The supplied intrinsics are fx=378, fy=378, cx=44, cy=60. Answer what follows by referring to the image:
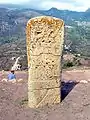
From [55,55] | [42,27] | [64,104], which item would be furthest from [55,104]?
[42,27]

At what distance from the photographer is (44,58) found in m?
13.3

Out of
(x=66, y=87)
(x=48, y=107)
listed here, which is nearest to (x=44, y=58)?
(x=48, y=107)

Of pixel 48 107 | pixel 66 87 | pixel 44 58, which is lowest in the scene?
pixel 66 87

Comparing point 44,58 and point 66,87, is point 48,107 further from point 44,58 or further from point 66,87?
point 66,87

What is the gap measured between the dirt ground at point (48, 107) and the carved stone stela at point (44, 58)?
44cm

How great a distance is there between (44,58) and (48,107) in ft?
5.73

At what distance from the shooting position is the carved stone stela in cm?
1302

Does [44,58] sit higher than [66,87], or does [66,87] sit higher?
[44,58]

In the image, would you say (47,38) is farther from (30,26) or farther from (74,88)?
(74,88)

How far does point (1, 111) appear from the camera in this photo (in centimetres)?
1298

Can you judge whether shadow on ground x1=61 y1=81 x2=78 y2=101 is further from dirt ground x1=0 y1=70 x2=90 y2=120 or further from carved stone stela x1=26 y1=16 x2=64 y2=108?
carved stone stela x1=26 y1=16 x2=64 y2=108

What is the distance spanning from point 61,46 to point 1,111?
3.08 metres

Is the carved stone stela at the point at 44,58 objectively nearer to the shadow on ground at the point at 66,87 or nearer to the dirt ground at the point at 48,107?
the dirt ground at the point at 48,107

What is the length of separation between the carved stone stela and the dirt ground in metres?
0.44
